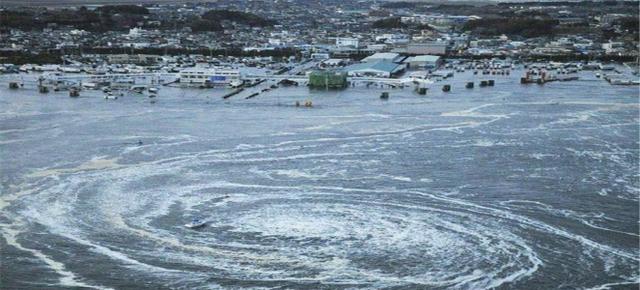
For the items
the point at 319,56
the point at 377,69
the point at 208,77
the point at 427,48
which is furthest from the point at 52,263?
the point at 427,48

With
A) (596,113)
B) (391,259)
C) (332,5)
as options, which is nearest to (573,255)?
(391,259)

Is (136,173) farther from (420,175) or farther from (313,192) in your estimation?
(420,175)

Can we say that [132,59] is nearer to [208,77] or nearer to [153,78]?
[153,78]

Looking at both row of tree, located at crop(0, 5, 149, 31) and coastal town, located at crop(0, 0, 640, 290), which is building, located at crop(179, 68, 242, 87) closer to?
coastal town, located at crop(0, 0, 640, 290)

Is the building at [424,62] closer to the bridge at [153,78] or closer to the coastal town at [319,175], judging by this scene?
the coastal town at [319,175]

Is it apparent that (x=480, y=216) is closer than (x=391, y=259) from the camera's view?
No

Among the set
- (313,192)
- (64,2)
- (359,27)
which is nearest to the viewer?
(313,192)

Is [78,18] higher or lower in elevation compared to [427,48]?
higher
